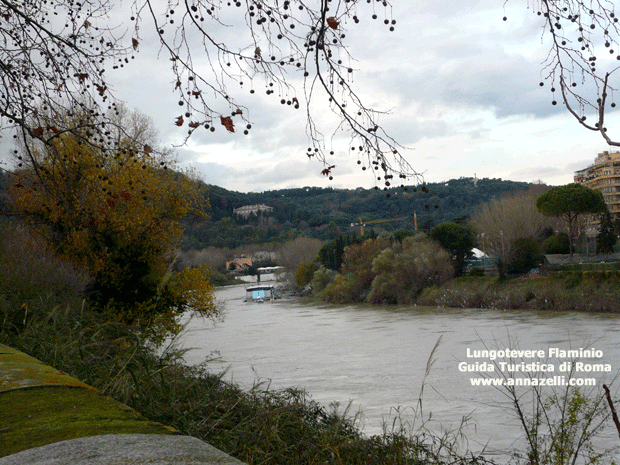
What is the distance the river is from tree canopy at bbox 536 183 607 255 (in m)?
13.0

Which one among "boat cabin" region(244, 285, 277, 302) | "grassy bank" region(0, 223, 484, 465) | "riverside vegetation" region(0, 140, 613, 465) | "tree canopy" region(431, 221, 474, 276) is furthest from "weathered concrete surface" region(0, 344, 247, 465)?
"boat cabin" region(244, 285, 277, 302)

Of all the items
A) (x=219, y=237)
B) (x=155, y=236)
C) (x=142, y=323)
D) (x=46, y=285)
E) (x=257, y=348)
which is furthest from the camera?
(x=219, y=237)

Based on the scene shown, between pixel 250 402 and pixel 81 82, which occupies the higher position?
pixel 81 82

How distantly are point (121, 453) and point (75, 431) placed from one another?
Result: 1.16 feet

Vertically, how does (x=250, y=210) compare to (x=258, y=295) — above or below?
above

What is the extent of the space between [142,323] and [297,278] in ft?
176

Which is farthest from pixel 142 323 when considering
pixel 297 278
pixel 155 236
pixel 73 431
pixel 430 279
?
pixel 297 278

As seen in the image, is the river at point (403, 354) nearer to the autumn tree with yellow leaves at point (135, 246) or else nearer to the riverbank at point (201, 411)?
the riverbank at point (201, 411)

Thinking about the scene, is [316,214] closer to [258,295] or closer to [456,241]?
[258,295]

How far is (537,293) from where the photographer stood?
32625 millimetres

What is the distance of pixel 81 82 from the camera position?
5023mm

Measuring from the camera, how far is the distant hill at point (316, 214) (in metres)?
79.0

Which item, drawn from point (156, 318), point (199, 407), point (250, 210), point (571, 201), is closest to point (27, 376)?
point (199, 407)

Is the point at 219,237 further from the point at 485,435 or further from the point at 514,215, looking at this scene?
the point at 485,435
